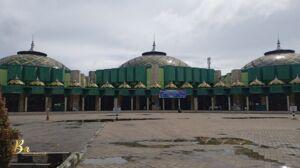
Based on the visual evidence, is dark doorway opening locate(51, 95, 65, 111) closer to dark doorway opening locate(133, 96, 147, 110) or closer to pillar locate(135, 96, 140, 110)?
dark doorway opening locate(133, 96, 147, 110)

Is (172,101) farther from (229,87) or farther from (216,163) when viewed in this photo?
(216,163)

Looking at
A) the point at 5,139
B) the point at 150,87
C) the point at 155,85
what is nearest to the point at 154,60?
the point at 155,85

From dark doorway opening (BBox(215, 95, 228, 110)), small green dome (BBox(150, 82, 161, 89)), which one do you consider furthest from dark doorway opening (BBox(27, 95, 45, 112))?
dark doorway opening (BBox(215, 95, 228, 110))

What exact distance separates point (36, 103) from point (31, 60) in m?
18.3

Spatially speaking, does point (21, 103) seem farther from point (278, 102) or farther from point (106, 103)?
point (278, 102)

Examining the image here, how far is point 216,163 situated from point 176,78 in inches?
2512

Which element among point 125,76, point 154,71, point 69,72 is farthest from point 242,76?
point 69,72

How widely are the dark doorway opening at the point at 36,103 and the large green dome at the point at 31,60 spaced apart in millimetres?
15146

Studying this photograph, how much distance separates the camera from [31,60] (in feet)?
242

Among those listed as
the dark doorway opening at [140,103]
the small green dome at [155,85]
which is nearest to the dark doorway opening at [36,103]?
the dark doorway opening at [140,103]

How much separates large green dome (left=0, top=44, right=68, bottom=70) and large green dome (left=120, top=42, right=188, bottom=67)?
19.8 m

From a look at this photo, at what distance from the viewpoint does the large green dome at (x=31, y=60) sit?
71938 mm

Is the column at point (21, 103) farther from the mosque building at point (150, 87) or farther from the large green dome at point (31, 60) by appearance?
the large green dome at point (31, 60)

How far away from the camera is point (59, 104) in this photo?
203 feet
